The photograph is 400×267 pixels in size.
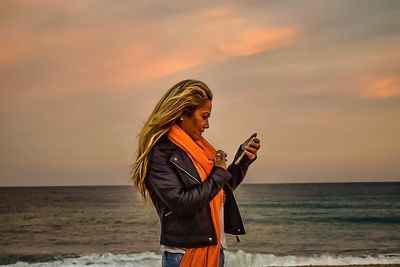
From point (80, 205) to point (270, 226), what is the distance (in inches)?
819

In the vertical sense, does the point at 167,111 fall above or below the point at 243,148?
above

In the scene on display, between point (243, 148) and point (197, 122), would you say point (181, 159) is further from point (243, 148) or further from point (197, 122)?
point (243, 148)

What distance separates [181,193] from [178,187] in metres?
0.04

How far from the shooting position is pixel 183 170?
2.56 m

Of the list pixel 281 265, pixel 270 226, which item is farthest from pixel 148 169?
pixel 270 226

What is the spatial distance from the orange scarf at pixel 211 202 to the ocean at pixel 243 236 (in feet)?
44.8

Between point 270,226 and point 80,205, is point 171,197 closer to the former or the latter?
point 270,226

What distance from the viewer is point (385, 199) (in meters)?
48.6

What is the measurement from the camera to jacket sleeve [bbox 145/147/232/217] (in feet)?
8.06

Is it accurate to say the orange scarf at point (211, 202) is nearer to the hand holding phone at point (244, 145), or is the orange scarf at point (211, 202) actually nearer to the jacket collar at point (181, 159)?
the jacket collar at point (181, 159)

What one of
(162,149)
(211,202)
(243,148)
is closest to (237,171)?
(243,148)

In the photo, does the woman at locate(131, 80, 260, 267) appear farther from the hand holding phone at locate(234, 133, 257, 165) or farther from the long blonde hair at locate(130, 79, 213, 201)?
the hand holding phone at locate(234, 133, 257, 165)

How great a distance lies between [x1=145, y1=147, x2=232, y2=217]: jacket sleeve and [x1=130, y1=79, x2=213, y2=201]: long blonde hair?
0.15 feet

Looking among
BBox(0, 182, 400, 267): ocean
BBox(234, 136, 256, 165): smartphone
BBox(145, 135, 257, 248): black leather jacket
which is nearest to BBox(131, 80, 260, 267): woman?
BBox(145, 135, 257, 248): black leather jacket
